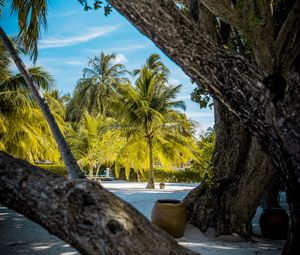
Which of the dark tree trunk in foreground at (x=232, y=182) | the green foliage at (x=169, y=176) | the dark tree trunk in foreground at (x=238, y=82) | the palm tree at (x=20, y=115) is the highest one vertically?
the palm tree at (x=20, y=115)

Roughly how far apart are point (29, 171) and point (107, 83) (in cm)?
2905

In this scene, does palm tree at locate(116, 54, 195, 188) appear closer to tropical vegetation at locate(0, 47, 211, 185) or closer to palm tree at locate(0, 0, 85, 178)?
tropical vegetation at locate(0, 47, 211, 185)

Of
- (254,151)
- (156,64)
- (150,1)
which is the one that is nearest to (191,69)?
(150,1)

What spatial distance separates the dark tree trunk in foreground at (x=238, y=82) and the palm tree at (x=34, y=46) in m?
3.66

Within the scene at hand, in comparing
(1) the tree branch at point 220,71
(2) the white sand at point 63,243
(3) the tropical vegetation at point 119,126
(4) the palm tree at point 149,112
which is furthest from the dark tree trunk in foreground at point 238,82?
(4) the palm tree at point 149,112

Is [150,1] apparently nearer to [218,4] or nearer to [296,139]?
[296,139]

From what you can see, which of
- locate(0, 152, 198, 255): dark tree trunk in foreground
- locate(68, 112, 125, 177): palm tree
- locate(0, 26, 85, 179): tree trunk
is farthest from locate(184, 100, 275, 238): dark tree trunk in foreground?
locate(68, 112, 125, 177): palm tree

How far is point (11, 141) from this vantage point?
15.8 metres

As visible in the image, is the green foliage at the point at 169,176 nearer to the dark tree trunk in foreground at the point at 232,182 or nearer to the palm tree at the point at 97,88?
the palm tree at the point at 97,88

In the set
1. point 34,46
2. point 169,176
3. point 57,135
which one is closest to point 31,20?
point 34,46

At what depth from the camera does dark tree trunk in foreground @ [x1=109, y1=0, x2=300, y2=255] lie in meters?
1.95

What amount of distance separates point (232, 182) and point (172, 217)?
1419mm

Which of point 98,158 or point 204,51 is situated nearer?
point 204,51

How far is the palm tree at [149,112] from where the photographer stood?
17144mm
